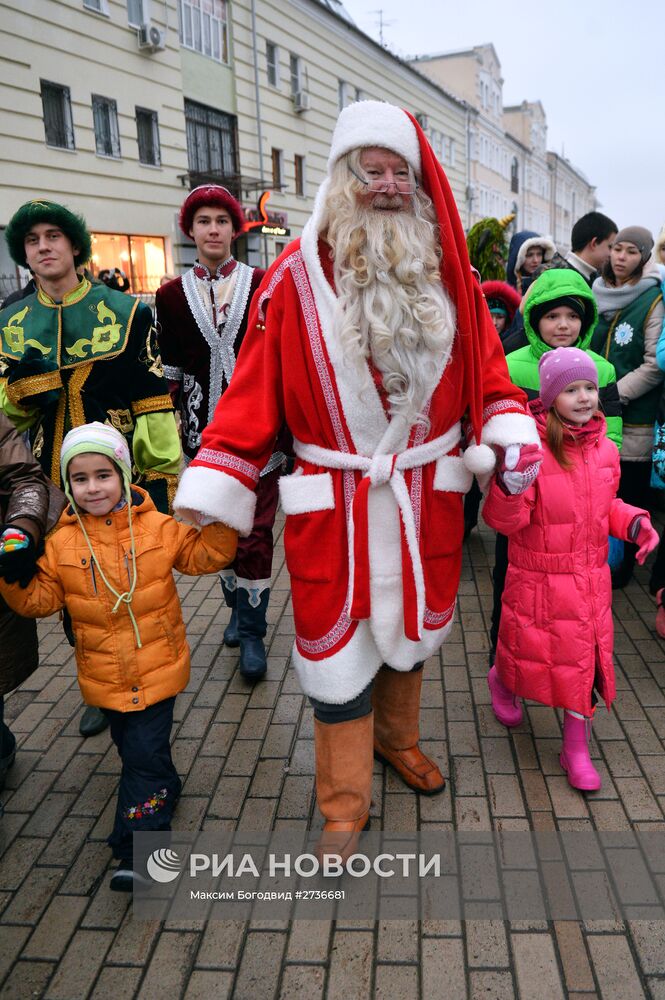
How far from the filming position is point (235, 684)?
367 cm

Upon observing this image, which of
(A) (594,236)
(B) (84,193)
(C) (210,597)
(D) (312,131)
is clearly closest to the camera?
(C) (210,597)

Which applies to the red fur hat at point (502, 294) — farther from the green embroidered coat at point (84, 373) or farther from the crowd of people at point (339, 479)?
the green embroidered coat at point (84, 373)

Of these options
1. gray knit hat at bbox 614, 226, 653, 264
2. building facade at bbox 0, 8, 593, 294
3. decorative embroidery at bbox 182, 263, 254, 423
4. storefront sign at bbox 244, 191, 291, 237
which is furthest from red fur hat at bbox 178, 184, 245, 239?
storefront sign at bbox 244, 191, 291, 237

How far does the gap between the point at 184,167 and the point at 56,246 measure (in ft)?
47.9

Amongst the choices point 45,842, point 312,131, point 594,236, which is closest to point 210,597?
point 45,842

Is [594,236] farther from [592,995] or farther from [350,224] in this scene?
[592,995]

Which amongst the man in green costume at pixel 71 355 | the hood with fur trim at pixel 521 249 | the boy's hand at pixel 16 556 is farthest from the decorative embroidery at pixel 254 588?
the hood with fur trim at pixel 521 249

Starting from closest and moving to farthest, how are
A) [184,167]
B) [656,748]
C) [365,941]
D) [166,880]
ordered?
1. [365,941]
2. [166,880]
3. [656,748]
4. [184,167]

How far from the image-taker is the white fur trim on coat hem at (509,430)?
2338mm

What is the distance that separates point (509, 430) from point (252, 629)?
1.94 meters

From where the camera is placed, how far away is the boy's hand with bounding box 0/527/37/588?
222cm

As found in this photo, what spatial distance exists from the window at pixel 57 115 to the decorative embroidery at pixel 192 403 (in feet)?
36.3

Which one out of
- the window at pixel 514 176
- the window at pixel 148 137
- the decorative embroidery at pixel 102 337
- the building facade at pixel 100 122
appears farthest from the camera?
the window at pixel 514 176

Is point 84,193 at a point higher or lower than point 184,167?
lower
